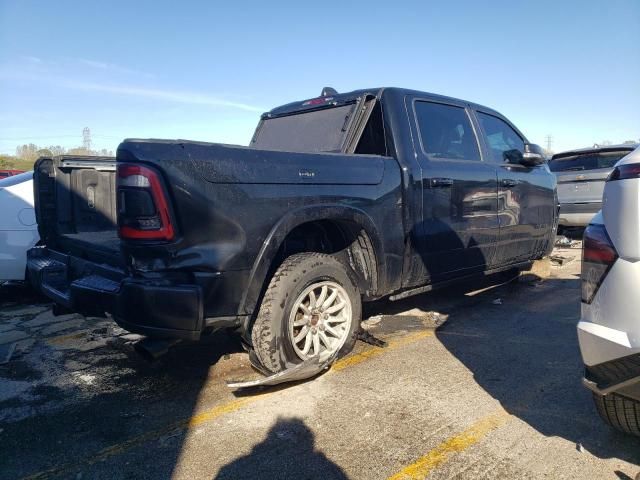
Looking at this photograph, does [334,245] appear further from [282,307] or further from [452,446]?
[452,446]

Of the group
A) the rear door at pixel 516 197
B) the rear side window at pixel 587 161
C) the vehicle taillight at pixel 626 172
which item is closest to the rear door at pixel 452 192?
the rear door at pixel 516 197

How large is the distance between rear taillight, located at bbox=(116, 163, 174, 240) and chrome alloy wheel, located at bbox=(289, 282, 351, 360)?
98 cm

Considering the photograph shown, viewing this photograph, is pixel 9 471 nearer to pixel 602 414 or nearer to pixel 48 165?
pixel 48 165

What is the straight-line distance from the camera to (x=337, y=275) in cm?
334

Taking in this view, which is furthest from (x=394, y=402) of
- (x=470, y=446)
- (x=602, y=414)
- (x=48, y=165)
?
(x=48, y=165)

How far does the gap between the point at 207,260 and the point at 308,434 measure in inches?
42.1

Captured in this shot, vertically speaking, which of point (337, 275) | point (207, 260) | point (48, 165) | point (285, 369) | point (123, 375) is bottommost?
point (123, 375)

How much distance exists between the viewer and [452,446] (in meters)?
2.48

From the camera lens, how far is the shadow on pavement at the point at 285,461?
2.28 metres

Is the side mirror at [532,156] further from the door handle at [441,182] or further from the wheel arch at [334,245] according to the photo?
the wheel arch at [334,245]

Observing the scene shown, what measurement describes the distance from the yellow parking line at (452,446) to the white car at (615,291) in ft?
2.17

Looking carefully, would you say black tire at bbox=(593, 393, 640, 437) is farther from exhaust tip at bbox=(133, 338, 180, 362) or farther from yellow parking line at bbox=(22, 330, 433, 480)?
exhaust tip at bbox=(133, 338, 180, 362)

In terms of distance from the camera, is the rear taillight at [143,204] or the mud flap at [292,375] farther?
the mud flap at [292,375]

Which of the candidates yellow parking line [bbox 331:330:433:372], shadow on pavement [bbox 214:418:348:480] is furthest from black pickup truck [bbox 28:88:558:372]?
shadow on pavement [bbox 214:418:348:480]
